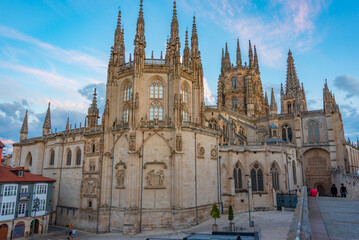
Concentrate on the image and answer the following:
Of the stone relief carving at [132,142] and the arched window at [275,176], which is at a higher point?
the stone relief carving at [132,142]

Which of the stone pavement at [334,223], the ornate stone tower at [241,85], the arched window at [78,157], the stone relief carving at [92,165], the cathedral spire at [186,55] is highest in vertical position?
the ornate stone tower at [241,85]

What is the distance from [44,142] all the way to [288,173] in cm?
4615

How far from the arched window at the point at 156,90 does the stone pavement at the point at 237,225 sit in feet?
54.1

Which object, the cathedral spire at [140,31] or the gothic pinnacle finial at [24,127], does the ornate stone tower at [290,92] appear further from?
the gothic pinnacle finial at [24,127]

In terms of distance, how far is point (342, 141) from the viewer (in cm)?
5353

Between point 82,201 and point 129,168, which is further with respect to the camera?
point 82,201

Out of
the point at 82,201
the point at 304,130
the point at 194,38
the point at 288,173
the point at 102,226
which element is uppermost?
the point at 194,38

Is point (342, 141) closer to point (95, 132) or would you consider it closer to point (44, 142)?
point (95, 132)

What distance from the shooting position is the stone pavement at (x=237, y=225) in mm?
Result: 26672

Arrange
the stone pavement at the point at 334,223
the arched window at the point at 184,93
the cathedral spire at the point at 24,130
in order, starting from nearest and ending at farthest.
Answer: the stone pavement at the point at 334,223 < the arched window at the point at 184,93 < the cathedral spire at the point at 24,130

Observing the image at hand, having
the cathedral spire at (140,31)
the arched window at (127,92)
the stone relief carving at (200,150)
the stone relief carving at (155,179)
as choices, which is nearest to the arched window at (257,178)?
the stone relief carving at (200,150)

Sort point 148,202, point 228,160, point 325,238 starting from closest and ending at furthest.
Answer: point 325,238 < point 148,202 < point 228,160

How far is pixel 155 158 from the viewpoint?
1239 inches

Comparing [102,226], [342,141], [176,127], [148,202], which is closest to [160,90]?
[176,127]
